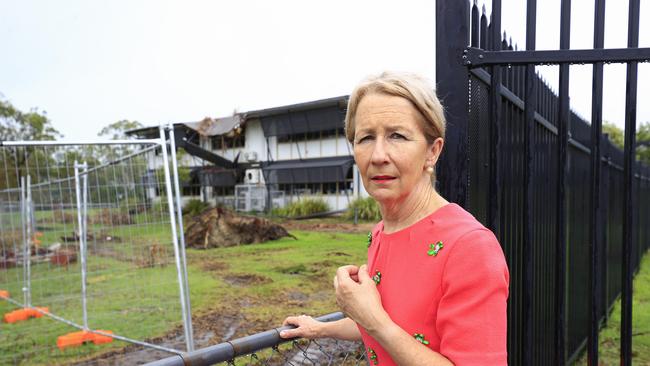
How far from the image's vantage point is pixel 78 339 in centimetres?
583

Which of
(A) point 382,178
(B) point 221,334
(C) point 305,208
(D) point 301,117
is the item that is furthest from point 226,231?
(A) point 382,178

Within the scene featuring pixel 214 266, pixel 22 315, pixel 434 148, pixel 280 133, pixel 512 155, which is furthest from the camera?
pixel 280 133

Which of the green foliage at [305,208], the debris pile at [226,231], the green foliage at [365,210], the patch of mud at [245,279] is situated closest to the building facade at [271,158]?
the green foliage at [305,208]

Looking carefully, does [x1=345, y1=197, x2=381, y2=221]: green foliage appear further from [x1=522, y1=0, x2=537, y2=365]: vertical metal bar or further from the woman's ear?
the woman's ear

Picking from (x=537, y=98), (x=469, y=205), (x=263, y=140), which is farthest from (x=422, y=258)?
(x=263, y=140)

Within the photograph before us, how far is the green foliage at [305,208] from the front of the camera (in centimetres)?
2316

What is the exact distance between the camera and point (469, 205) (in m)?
1.70

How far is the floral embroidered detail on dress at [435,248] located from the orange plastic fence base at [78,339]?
232 inches

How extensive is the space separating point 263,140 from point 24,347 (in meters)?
24.2

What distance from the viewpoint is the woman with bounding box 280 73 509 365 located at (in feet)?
3.41

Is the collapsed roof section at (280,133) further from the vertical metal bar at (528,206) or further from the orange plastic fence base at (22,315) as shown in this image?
the vertical metal bar at (528,206)

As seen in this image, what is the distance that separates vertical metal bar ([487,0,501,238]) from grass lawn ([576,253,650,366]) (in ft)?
12.8

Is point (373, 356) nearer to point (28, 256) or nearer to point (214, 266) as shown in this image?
point (28, 256)

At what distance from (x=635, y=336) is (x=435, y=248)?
5995 millimetres
